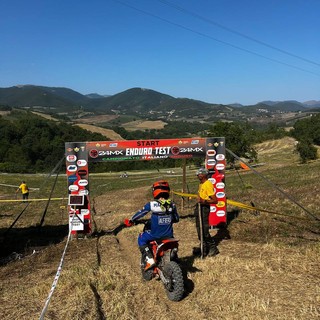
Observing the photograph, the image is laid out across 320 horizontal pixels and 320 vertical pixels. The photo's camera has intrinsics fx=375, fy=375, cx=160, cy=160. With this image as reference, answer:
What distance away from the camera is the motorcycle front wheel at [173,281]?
7.21m

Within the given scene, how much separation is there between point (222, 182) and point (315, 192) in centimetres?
731

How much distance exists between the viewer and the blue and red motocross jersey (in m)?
7.93

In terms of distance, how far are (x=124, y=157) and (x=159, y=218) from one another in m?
6.09

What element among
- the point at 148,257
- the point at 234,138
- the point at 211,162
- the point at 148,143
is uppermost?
the point at 148,143

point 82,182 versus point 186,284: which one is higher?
point 82,182

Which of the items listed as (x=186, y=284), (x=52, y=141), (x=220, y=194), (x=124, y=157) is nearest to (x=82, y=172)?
(x=124, y=157)

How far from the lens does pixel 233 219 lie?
14773 mm

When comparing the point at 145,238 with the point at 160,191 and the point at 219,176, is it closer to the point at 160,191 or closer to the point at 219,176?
the point at 160,191

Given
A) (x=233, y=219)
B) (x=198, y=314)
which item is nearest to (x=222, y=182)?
(x=233, y=219)

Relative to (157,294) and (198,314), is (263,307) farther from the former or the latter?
(157,294)

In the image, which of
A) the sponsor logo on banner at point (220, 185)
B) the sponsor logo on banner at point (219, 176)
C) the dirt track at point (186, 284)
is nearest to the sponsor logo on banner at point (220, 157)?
the sponsor logo on banner at point (219, 176)

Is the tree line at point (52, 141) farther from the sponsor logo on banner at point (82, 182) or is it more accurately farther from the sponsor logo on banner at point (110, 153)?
the sponsor logo on banner at point (82, 182)

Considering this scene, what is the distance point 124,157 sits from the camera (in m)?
13.7

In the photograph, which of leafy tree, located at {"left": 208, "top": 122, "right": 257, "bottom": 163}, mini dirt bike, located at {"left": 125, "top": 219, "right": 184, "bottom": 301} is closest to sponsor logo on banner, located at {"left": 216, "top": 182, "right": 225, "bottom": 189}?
mini dirt bike, located at {"left": 125, "top": 219, "right": 184, "bottom": 301}
